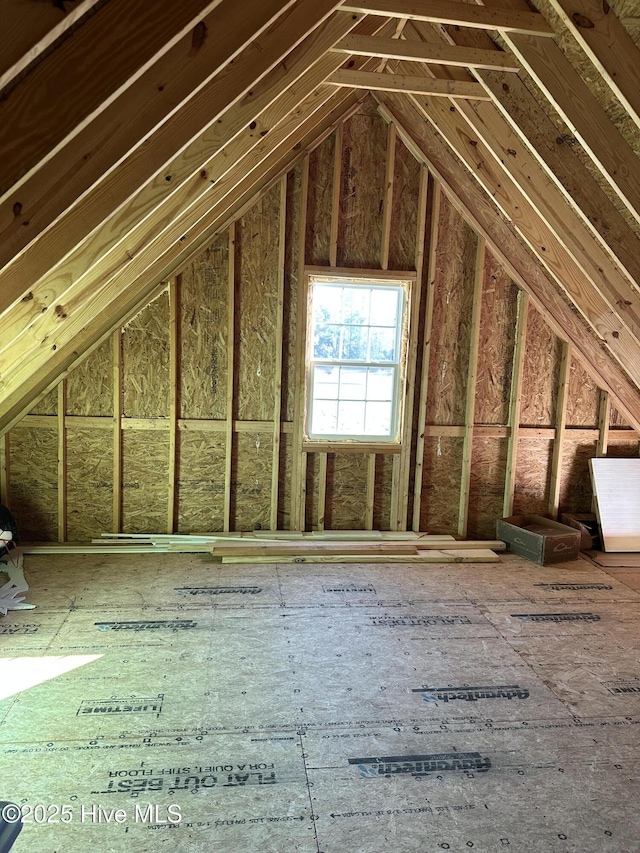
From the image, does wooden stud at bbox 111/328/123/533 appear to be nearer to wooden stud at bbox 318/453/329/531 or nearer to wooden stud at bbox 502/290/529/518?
wooden stud at bbox 318/453/329/531

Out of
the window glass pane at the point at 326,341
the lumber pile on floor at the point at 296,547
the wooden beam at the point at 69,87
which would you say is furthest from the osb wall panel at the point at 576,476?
the wooden beam at the point at 69,87

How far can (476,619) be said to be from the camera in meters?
4.18

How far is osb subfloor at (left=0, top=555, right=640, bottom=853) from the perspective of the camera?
7.60ft

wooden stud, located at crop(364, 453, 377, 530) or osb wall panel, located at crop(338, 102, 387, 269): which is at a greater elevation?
osb wall panel, located at crop(338, 102, 387, 269)

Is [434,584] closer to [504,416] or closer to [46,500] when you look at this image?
[504,416]

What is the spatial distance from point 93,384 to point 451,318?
11.0ft

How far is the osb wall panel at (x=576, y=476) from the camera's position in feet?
19.8

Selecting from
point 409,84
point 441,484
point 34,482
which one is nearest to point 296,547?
point 441,484

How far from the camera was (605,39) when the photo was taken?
2.45 m

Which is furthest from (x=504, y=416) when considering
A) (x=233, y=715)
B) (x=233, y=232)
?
(x=233, y=715)

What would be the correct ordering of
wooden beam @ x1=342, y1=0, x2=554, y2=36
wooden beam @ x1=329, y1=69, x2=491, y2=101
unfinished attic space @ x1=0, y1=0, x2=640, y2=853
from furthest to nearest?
wooden beam @ x1=329, y1=69, x2=491, y2=101 → wooden beam @ x1=342, y1=0, x2=554, y2=36 → unfinished attic space @ x1=0, y1=0, x2=640, y2=853

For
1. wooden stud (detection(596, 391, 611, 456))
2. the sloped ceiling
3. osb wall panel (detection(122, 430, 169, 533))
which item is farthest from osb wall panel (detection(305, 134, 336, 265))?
wooden stud (detection(596, 391, 611, 456))

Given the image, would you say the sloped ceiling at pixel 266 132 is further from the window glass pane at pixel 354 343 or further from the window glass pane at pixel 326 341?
the window glass pane at pixel 354 343

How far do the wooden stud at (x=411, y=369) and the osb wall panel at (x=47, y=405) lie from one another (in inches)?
125
